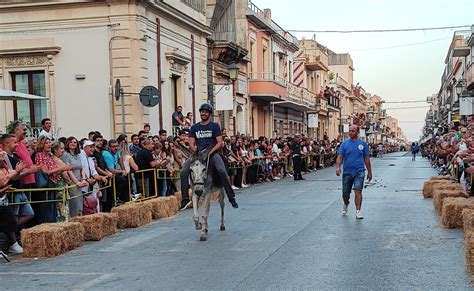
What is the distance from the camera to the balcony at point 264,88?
133ft

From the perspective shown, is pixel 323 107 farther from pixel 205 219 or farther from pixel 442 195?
pixel 205 219

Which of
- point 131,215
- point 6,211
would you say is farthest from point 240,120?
point 6,211

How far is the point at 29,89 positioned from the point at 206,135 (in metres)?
14.7

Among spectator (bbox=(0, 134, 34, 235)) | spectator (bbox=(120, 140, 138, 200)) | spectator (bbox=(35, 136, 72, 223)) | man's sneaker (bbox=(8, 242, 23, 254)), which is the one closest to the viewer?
man's sneaker (bbox=(8, 242, 23, 254))

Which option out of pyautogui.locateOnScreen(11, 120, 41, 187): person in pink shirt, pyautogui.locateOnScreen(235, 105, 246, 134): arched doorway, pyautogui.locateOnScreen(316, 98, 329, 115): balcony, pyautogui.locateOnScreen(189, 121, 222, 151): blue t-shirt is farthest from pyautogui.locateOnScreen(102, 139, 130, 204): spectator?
pyautogui.locateOnScreen(316, 98, 329, 115): balcony

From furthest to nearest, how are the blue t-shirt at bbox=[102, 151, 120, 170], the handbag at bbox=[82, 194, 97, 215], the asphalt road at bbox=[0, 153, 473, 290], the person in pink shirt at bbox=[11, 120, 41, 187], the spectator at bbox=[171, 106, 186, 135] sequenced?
the spectator at bbox=[171, 106, 186, 135], the blue t-shirt at bbox=[102, 151, 120, 170], the handbag at bbox=[82, 194, 97, 215], the person in pink shirt at bbox=[11, 120, 41, 187], the asphalt road at bbox=[0, 153, 473, 290]

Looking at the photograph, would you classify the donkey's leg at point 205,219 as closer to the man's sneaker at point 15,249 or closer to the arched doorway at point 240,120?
the man's sneaker at point 15,249

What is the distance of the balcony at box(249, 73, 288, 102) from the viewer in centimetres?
4050

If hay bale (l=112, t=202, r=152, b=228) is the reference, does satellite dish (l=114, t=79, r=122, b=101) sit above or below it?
above

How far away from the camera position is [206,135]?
1106 cm

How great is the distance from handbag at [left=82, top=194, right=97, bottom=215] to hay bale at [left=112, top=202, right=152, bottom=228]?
2.56ft

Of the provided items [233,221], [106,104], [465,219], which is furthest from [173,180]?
[465,219]

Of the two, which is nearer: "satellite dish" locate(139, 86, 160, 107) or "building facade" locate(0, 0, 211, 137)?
"satellite dish" locate(139, 86, 160, 107)

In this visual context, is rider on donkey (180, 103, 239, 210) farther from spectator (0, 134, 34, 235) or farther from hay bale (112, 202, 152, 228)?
spectator (0, 134, 34, 235)
